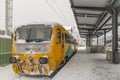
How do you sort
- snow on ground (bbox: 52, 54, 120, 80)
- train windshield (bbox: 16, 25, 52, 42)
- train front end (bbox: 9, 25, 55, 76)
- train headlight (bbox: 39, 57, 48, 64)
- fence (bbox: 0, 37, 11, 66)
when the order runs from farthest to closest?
fence (bbox: 0, 37, 11, 66) < train windshield (bbox: 16, 25, 52, 42) < train front end (bbox: 9, 25, 55, 76) < train headlight (bbox: 39, 57, 48, 64) < snow on ground (bbox: 52, 54, 120, 80)

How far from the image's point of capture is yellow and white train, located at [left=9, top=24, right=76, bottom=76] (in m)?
10.8

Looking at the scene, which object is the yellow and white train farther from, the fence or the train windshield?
the fence

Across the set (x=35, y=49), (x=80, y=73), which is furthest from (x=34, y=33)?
(x=80, y=73)

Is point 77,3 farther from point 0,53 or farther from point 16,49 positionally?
point 16,49

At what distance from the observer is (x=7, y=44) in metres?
15.9

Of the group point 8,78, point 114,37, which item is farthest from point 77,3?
point 8,78

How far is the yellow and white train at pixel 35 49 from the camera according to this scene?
10781 millimetres

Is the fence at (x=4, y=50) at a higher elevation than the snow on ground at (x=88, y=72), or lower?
higher

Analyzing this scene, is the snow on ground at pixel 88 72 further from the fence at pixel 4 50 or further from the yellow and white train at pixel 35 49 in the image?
the fence at pixel 4 50

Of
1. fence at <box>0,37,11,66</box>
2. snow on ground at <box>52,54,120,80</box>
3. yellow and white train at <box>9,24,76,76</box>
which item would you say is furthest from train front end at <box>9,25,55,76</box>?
fence at <box>0,37,11,66</box>

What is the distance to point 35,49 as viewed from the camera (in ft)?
36.0

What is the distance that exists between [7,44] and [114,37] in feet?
25.0

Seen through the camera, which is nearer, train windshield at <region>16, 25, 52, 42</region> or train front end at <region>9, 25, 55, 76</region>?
train front end at <region>9, 25, 55, 76</region>

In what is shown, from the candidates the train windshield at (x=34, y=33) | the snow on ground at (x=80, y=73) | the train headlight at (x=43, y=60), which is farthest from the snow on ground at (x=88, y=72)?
the train windshield at (x=34, y=33)
